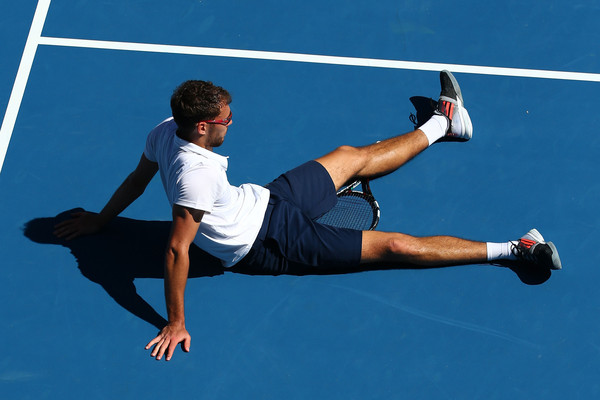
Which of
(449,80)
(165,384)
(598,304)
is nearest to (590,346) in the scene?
(598,304)

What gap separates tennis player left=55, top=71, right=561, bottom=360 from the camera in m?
4.98

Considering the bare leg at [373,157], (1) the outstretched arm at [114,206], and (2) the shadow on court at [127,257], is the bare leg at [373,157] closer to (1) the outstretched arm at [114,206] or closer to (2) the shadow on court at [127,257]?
(2) the shadow on court at [127,257]

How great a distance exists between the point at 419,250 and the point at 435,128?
1.23 metres

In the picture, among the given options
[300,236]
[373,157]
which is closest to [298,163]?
[373,157]

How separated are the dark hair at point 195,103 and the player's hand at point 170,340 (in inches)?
58.0

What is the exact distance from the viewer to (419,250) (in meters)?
5.86

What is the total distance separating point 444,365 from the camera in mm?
5598

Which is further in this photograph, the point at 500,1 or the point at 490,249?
the point at 500,1

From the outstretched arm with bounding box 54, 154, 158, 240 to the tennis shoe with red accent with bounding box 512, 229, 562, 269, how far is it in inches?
113

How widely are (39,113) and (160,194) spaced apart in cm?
134

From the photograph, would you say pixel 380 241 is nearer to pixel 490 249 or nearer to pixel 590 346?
pixel 490 249

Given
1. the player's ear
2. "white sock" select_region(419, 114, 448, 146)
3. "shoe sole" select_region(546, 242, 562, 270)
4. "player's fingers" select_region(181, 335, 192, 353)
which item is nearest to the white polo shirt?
the player's ear

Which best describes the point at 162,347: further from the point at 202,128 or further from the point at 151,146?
the point at 202,128

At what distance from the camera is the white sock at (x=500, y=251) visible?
5.95m
